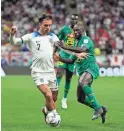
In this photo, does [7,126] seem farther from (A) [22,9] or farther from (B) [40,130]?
(A) [22,9]

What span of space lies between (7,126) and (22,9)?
87.4ft

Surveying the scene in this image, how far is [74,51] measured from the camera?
10930mm

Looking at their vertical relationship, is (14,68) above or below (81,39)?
below

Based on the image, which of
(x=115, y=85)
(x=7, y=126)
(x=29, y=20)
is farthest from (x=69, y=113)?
(x=29, y=20)

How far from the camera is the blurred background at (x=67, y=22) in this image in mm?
29328

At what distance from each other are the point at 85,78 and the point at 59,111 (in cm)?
235

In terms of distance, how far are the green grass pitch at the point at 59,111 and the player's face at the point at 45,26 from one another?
1845 millimetres

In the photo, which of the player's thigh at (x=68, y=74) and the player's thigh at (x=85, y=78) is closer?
the player's thigh at (x=85, y=78)

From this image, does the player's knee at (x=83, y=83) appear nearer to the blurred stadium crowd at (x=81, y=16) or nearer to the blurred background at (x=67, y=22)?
the blurred background at (x=67, y=22)

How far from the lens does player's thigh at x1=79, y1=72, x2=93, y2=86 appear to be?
11.2 meters

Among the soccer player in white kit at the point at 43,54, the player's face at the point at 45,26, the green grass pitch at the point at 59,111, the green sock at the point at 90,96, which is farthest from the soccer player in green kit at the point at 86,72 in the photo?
the player's face at the point at 45,26

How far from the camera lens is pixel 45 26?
1027 centimetres

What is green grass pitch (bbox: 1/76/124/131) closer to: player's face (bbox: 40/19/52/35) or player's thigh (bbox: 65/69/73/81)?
player's thigh (bbox: 65/69/73/81)

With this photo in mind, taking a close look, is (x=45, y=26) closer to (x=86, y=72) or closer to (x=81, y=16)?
(x=86, y=72)
